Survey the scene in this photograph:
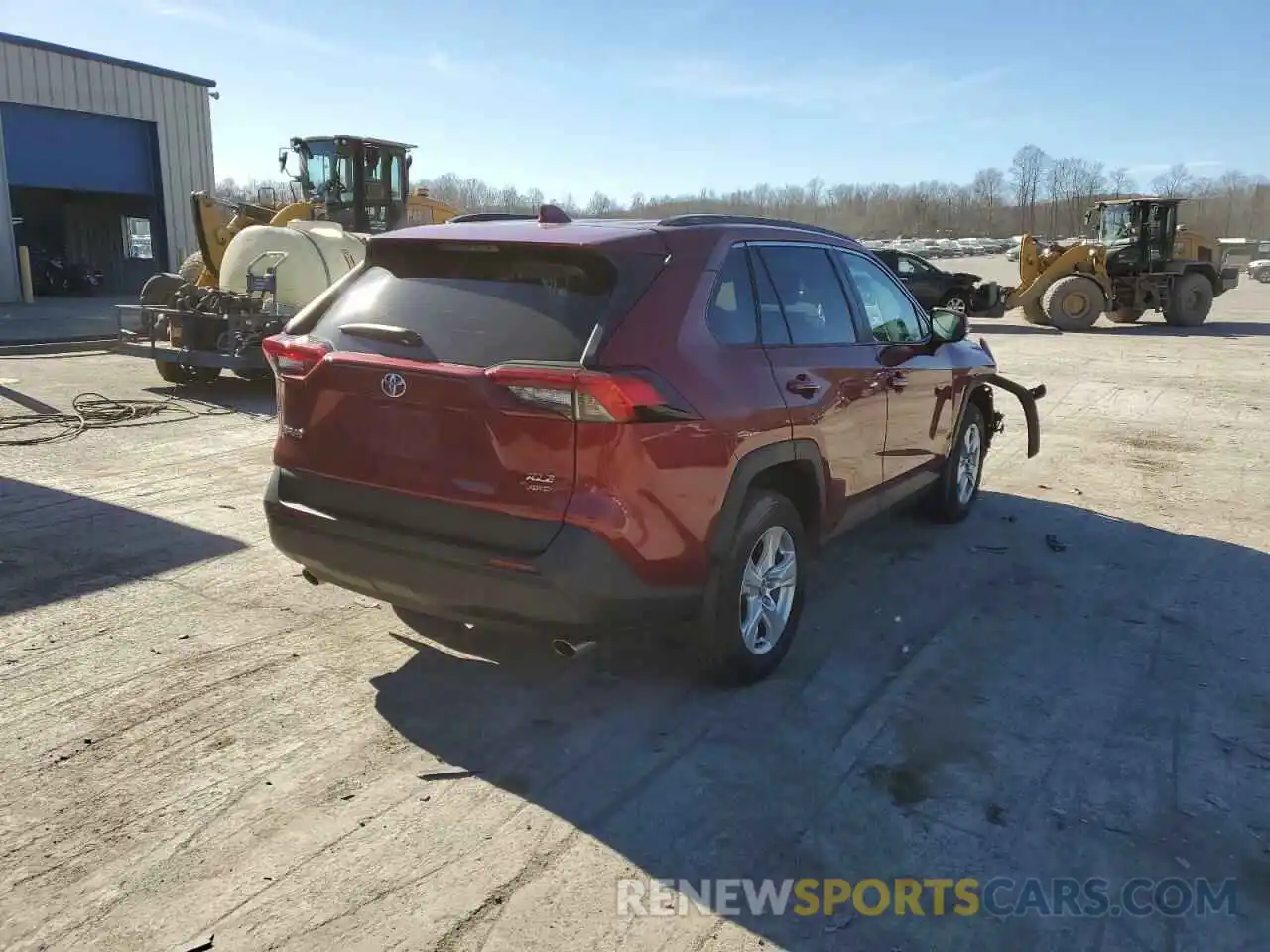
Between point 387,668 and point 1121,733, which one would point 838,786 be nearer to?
point 1121,733

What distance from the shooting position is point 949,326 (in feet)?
19.9

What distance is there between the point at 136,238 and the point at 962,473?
1161 inches

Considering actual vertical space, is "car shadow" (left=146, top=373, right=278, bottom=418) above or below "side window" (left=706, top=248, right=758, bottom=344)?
below

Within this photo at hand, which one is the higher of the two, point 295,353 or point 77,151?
point 77,151

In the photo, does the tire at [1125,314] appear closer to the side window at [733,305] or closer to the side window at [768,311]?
the side window at [768,311]

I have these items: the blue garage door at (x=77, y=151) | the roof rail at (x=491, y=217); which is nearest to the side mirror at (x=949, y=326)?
the roof rail at (x=491, y=217)

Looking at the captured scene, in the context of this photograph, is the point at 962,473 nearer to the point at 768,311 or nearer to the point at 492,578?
the point at 768,311

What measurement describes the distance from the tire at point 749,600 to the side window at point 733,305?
0.66m

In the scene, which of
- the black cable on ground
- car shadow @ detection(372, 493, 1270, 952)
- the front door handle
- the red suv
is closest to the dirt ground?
car shadow @ detection(372, 493, 1270, 952)

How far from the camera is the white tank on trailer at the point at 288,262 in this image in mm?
11078

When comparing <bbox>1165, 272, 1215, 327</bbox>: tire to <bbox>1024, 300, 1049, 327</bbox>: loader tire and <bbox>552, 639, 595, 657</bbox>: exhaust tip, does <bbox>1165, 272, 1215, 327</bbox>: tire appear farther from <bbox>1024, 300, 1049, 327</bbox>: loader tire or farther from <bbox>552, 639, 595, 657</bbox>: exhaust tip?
<bbox>552, 639, 595, 657</bbox>: exhaust tip

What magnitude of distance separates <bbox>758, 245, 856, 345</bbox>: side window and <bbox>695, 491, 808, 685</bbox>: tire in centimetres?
83

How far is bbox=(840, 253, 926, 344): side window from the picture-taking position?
514 cm

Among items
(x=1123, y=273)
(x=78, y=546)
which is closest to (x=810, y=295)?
(x=78, y=546)
